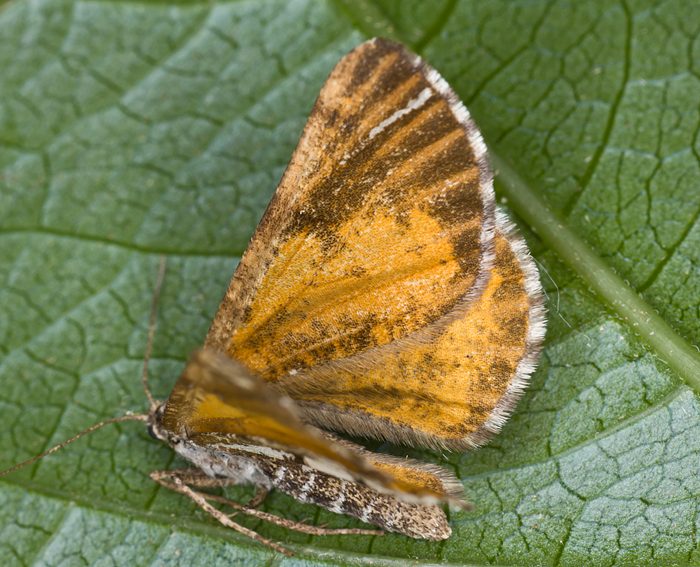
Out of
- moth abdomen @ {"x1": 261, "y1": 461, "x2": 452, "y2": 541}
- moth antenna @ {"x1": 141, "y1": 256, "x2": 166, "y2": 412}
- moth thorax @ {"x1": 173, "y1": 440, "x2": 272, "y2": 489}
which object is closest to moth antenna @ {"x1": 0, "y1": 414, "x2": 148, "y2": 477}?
moth antenna @ {"x1": 141, "y1": 256, "x2": 166, "y2": 412}

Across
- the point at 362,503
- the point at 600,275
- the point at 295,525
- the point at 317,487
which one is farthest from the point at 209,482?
the point at 600,275

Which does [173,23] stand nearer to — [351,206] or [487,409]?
[351,206]

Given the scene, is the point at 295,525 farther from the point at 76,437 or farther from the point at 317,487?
the point at 76,437

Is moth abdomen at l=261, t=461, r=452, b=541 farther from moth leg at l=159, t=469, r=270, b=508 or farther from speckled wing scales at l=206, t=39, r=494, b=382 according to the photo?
speckled wing scales at l=206, t=39, r=494, b=382

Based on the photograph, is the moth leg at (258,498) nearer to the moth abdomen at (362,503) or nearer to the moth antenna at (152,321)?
the moth abdomen at (362,503)

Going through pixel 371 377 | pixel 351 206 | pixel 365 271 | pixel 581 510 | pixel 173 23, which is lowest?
pixel 581 510

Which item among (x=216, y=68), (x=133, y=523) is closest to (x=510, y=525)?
(x=133, y=523)
